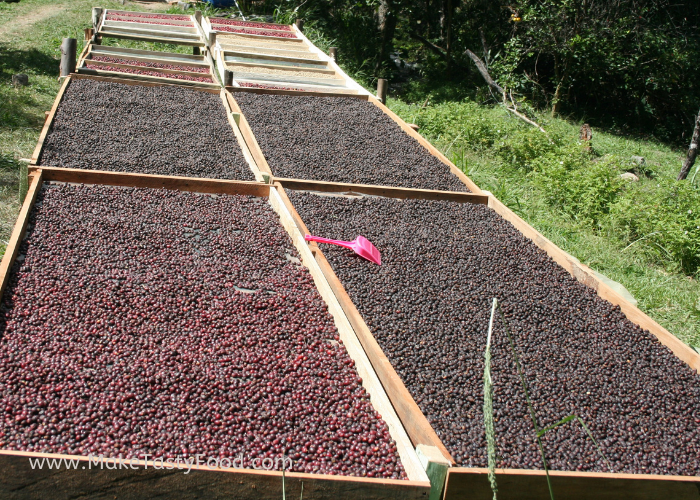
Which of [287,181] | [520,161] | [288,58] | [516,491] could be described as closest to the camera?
[516,491]

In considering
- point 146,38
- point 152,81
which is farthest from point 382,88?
point 146,38

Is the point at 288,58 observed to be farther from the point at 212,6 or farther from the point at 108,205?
the point at 212,6

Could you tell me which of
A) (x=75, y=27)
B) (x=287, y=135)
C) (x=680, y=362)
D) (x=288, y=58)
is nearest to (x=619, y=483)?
(x=680, y=362)

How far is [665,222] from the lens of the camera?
15.9 ft

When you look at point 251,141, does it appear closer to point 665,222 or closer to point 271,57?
point 665,222

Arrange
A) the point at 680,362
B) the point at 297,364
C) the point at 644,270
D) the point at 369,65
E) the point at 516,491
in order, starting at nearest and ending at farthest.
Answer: the point at 516,491 < the point at 297,364 < the point at 680,362 < the point at 644,270 < the point at 369,65

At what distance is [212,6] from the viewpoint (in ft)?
47.8

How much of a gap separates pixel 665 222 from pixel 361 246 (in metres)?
2.97

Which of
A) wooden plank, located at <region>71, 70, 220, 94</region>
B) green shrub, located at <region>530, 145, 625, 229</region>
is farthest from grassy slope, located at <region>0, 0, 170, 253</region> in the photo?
green shrub, located at <region>530, 145, 625, 229</region>

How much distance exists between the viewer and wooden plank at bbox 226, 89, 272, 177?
14.9 ft

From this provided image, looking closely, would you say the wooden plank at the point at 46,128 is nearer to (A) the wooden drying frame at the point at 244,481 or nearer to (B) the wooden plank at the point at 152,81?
(B) the wooden plank at the point at 152,81

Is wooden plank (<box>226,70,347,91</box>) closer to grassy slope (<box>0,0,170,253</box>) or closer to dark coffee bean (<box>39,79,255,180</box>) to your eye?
dark coffee bean (<box>39,79,255,180</box>)

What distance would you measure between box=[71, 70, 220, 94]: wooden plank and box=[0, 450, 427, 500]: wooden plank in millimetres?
5703

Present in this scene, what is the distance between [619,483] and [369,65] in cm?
1159
